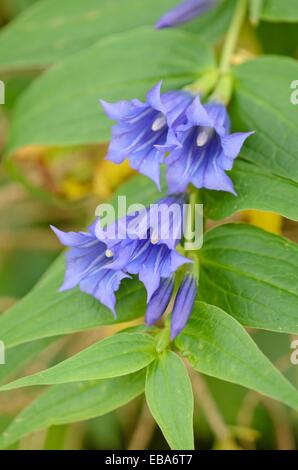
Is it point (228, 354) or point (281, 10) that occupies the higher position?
point (281, 10)

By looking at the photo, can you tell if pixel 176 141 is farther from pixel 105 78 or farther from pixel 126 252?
pixel 105 78

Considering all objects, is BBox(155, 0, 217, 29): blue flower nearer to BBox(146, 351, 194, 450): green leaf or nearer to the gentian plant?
the gentian plant

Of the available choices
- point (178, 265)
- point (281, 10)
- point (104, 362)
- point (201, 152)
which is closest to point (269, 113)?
point (201, 152)

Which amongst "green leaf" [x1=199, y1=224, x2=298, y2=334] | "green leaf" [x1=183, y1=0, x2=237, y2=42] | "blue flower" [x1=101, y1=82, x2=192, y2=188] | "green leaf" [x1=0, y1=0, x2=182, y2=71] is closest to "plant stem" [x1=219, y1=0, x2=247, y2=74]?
"green leaf" [x1=183, y1=0, x2=237, y2=42]

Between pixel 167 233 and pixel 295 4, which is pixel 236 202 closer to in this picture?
pixel 167 233

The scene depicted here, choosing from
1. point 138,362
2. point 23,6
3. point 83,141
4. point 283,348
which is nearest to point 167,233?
point 138,362

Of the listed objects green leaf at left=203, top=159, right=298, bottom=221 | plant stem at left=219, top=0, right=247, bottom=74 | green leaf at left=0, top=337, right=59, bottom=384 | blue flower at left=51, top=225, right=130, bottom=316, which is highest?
plant stem at left=219, top=0, right=247, bottom=74
